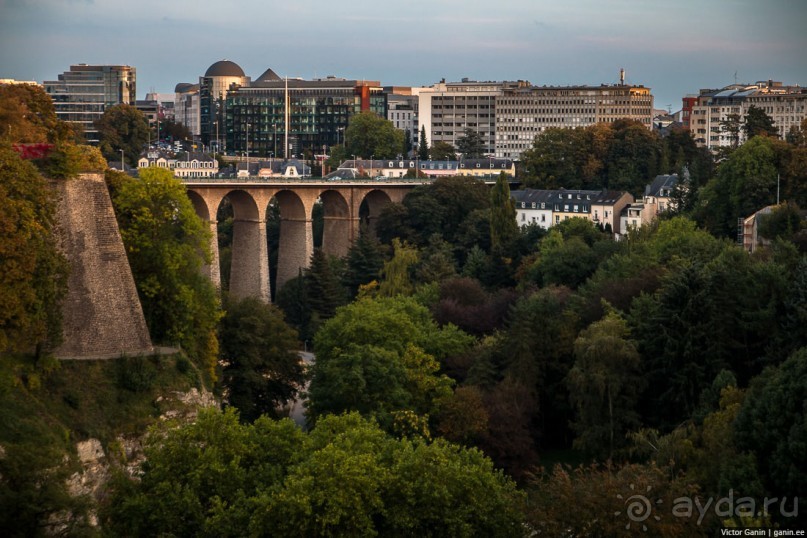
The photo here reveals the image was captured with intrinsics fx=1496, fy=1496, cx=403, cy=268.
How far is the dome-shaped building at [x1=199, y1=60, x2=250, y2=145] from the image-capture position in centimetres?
15262

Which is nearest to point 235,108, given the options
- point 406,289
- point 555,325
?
point 406,289

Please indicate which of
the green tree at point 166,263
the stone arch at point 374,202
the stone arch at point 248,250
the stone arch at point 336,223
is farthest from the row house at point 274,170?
the green tree at point 166,263

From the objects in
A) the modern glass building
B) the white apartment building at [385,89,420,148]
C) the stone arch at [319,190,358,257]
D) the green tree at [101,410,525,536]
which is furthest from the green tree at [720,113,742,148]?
the modern glass building

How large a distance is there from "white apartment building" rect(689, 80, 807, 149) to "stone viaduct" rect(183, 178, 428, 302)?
2554 centimetres

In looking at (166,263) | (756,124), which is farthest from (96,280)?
(756,124)

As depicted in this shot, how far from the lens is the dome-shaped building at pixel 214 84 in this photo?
501 ft

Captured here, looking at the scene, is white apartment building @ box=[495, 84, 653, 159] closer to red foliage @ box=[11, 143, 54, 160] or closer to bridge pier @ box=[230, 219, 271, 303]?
bridge pier @ box=[230, 219, 271, 303]

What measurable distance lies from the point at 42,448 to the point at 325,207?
49.1 m

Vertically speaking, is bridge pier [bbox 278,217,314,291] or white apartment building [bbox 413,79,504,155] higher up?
white apartment building [bbox 413,79,504,155]

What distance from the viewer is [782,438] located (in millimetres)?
29266

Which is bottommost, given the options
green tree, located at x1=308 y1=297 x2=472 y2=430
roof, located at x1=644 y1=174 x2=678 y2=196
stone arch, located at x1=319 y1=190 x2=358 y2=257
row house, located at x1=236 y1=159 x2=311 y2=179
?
green tree, located at x1=308 y1=297 x2=472 y2=430

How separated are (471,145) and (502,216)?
42.7 metres

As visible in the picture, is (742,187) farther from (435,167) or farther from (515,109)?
(515,109)

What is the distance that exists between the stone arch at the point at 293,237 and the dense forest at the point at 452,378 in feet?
20.5
